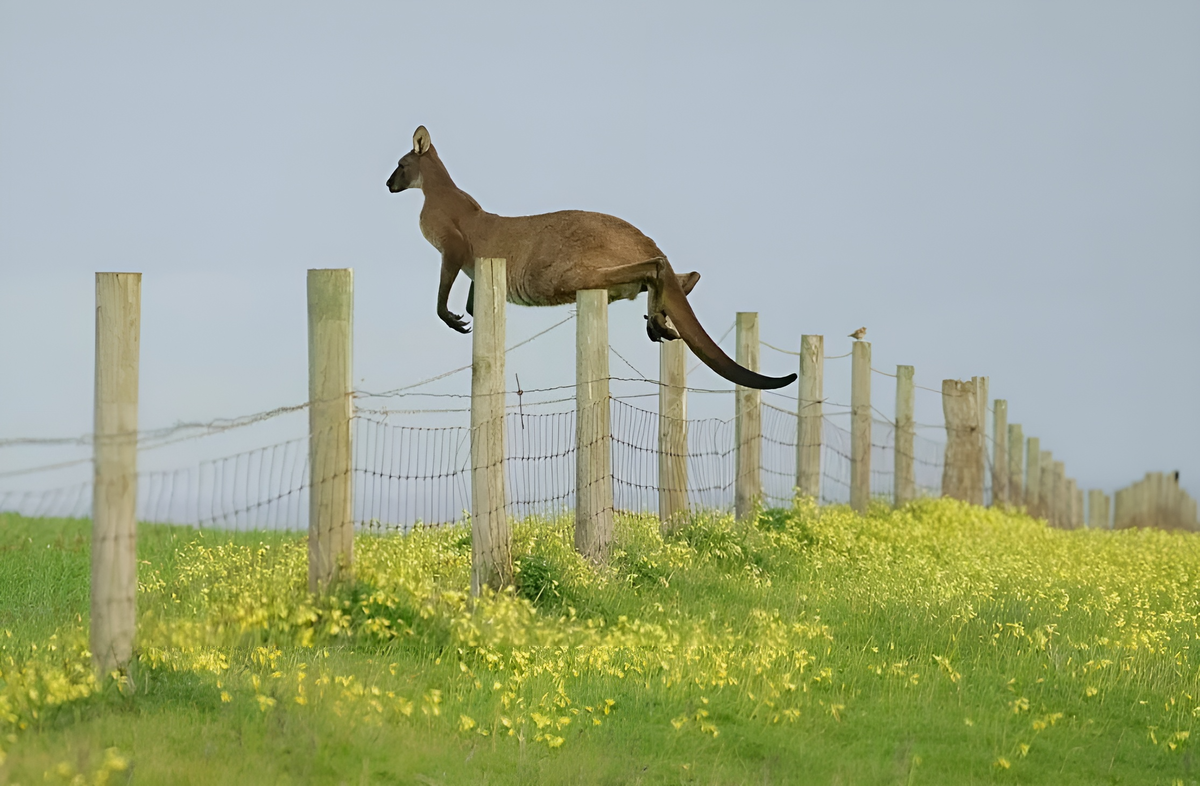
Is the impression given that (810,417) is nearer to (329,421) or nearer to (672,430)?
(672,430)

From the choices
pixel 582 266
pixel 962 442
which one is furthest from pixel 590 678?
pixel 962 442

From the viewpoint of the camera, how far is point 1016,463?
25.7 metres

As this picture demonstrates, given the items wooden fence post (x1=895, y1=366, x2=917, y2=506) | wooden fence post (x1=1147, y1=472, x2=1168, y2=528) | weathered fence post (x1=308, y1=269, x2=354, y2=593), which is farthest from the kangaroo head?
wooden fence post (x1=1147, y1=472, x2=1168, y2=528)

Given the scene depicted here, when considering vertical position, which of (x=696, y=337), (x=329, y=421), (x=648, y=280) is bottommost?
(x=329, y=421)

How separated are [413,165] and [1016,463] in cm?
1891

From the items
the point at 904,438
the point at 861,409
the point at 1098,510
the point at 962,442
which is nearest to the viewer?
the point at 861,409

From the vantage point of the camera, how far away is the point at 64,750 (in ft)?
16.8

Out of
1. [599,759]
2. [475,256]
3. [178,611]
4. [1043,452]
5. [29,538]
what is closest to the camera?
[599,759]

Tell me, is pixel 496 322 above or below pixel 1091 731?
above

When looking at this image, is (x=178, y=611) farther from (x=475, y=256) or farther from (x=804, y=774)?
(x=804, y=774)

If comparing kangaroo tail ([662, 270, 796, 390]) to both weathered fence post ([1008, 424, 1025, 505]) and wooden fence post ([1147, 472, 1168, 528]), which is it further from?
wooden fence post ([1147, 472, 1168, 528])

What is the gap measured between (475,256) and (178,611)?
144 inches

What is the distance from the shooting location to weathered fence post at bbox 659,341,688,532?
12.0m

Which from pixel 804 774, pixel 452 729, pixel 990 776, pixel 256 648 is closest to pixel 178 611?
pixel 256 648
